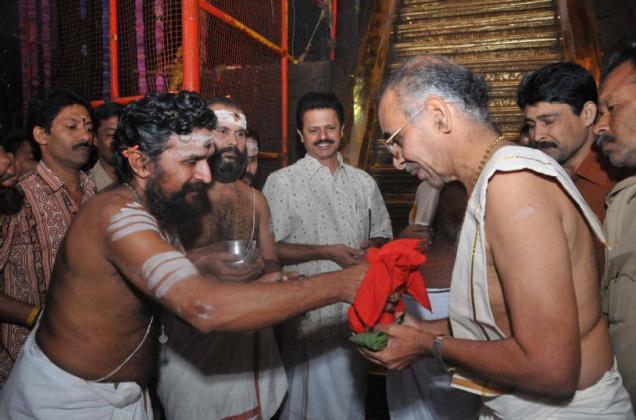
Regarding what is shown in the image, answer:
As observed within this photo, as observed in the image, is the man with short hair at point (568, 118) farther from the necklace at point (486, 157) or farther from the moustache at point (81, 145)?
the moustache at point (81, 145)

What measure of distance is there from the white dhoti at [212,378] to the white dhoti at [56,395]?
702 millimetres

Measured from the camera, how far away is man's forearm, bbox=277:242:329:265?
347 cm

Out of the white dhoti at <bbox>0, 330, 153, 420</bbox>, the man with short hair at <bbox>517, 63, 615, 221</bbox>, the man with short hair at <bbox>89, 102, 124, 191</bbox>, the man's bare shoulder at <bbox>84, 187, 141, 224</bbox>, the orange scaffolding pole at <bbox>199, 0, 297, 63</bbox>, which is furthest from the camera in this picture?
the orange scaffolding pole at <bbox>199, 0, 297, 63</bbox>

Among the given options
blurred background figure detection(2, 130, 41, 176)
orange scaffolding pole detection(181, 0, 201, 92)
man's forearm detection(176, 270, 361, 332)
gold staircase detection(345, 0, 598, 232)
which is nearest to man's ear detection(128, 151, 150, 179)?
man's forearm detection(176, 270, 361, 332)

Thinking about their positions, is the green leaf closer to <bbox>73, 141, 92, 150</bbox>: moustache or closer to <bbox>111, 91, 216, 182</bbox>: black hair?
<bbox>111, 91, 216, 182</bbox>: black hair

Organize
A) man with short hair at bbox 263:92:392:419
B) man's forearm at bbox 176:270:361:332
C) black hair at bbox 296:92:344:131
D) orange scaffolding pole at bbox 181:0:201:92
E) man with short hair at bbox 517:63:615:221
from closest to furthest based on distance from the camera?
man's forearm at bbox 176:270:361:332
man with short hair at bbox 517:63:615:221
man with short hair at bbox 263:92:392:419
black hair at bbox 296:92:344:131
orange scaffolding pole at bbox 181:0:201:92

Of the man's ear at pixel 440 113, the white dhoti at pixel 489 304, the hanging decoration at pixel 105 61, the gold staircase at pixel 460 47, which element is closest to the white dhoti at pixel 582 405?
the white dhoti at pixel 489 304

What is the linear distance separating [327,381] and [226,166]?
1820 mm

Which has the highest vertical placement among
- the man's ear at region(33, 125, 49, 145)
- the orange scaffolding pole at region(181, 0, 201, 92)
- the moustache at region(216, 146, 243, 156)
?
the orange scaffolding pole at region(181, 0, 201, 92)

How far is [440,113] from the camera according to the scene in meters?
1.75

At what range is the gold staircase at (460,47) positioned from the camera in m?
6.05

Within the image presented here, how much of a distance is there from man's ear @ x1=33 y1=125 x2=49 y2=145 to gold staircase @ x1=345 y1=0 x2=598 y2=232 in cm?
366

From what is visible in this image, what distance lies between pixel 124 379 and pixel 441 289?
6.87ft

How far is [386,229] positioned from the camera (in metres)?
4.14
